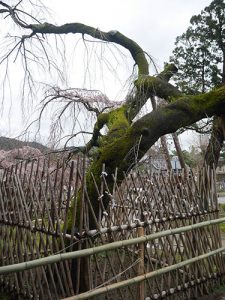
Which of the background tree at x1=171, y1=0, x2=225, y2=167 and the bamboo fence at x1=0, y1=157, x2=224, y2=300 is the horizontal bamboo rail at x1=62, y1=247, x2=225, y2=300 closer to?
the bamboo fence at x1=0, y1=157, x2=224, y2=300

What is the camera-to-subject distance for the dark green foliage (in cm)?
1124

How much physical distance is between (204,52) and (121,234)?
378 inches

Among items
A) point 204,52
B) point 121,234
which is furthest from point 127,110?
point 204,52

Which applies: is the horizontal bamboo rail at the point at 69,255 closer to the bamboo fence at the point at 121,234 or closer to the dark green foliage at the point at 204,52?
the bamboo fence at the point at 121,234

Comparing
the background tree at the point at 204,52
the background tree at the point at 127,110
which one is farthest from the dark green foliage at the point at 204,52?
the background tree at the point at 127,110

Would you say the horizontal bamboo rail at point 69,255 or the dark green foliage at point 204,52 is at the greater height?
the dark green foliage at point 204,52

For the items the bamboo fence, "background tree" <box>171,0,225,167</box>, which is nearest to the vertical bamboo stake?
the bamboo fence

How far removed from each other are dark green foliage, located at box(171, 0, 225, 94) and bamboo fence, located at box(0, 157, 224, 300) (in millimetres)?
7319

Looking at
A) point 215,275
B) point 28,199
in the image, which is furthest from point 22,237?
point 215,275

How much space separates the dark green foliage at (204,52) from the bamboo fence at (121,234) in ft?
24.0

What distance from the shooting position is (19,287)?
3.77 metres

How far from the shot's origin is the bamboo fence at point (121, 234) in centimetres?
321

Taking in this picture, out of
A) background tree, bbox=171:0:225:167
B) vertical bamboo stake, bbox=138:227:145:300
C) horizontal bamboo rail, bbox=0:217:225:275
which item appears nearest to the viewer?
horizontal bamboo rail, bbox=0:217:225:275

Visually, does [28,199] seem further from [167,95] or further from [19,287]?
[167,95]
